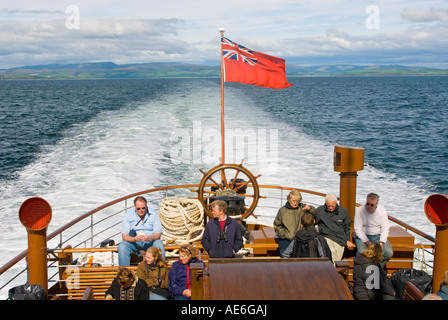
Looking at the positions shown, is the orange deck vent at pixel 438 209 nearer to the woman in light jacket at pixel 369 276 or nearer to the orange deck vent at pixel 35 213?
the woman in light jacket at pixel 369 276

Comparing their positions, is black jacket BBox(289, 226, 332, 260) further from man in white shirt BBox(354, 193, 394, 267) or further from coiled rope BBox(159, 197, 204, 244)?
coiled rope BBox(159, 197, 204, 244)

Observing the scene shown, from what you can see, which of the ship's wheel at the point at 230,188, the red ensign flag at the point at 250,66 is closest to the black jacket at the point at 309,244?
the ship's wheel at the point at 230,188

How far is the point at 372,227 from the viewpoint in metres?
4.87

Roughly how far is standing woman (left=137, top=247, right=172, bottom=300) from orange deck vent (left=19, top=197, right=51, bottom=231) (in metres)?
0.93

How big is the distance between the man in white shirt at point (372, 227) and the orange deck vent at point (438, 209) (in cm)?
71

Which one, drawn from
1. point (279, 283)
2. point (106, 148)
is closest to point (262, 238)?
point (279, 283)

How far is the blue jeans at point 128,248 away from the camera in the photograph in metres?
4.96

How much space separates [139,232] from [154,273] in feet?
3.19

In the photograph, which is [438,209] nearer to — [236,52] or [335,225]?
[335,225]

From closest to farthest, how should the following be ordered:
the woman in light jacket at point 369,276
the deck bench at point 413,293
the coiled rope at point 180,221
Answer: the deck bench at point 413,293
the woman in light jacket at point 369,276
the coiled rope at point 180,221

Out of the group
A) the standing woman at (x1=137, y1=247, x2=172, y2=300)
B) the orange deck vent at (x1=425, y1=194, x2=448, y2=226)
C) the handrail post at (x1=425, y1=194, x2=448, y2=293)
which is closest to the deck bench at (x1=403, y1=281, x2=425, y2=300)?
the handrail post at (x1=425, y1=194, x2=448, y2=293)

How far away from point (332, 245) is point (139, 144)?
514 inches

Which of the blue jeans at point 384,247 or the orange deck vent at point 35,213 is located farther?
the blue jeans at point 384,247

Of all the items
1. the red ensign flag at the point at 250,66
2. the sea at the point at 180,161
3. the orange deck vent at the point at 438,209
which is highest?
the red ensign flag at the point at 250,66
